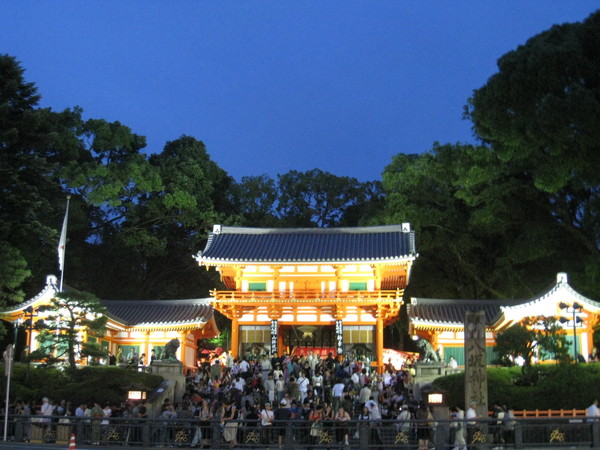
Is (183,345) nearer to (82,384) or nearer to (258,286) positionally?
(258,286)

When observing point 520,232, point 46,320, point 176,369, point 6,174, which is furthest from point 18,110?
point 520,232

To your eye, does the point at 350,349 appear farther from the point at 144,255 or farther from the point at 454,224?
the point at 144,255

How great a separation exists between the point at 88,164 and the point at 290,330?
14913mm

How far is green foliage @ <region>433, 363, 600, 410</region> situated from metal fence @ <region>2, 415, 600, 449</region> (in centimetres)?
590

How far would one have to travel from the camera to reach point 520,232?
4369 cm

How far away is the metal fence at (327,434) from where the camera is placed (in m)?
18.2

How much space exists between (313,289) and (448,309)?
690 centimetres

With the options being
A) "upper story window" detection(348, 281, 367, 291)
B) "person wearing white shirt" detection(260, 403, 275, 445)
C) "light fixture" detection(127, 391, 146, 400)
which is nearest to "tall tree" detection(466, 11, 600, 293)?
"person wearing white shirt" detection(260, 403, 275, 445)

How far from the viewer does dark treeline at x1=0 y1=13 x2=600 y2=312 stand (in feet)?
89.1

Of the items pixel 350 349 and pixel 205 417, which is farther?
pixel 350 349

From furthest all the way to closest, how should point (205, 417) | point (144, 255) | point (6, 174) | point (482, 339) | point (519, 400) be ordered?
1. point (144, 255)
2. point (6, 174)
3. point (519, 400)
4. point (482, 339)
5. point (205, 417)

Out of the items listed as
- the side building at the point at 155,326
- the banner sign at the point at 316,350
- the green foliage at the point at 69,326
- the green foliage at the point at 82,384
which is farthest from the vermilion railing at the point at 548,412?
the side building at the point at 155,326

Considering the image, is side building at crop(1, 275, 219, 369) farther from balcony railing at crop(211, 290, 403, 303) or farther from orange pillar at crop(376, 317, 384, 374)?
orange pillar at crop(376, 317, 384, 374)

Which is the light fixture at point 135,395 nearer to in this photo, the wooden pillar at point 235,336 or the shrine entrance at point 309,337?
the wooden pillar at point 235,336
